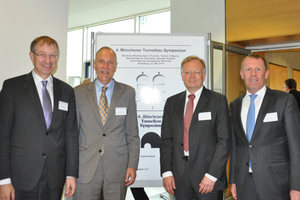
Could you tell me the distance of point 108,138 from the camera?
2.74 meters

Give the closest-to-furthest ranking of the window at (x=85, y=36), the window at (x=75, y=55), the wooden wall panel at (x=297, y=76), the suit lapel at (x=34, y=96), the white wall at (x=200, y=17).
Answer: the suit lapel at (x=34, y=96) < the wooden wall panel at (x=297, y=76) < the white wall at (x=200, y=17) < the window at (x=85, y=36) < the window at (x=75, y=55)

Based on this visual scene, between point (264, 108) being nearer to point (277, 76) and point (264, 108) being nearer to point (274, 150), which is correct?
point (274, 150)

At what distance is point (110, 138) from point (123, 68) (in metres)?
1.07

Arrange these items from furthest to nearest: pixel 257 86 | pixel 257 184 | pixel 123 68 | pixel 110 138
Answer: pixel 123 68, pixel 110 138, pixel 257 86, pixel 257 184

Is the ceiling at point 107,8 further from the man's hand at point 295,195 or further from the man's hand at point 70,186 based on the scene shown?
the man's hand at point 295,195

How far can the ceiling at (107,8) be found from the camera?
7.75 metres

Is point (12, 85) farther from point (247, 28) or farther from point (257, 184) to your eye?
point (247, 28)

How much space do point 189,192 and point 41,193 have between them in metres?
1.21

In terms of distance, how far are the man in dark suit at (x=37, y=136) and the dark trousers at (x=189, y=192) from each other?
92 centimetres

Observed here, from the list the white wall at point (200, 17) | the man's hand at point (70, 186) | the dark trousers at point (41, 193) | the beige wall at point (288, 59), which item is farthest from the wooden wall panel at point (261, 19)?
the dark trousers at point (41, 193)

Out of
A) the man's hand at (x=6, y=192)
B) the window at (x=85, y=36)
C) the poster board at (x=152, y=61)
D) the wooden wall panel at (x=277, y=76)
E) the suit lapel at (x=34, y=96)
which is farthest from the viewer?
the window at (x=85, y=36)

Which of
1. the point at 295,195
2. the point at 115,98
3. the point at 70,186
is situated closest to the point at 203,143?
the point at 295,195

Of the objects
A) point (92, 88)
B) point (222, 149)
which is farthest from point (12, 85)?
point (222, 149)

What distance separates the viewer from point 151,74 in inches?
140
